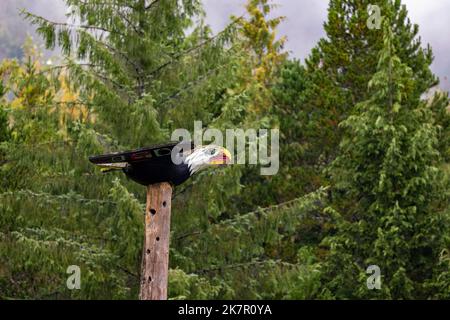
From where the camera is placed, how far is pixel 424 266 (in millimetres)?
14516

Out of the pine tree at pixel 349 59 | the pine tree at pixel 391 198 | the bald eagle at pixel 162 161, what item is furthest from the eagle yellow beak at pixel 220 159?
the pine tree at pixel 349 59

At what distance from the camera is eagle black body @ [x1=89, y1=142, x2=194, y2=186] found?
5.73 metres

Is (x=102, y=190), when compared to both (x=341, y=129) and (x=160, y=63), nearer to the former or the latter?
(x=160, y=63)

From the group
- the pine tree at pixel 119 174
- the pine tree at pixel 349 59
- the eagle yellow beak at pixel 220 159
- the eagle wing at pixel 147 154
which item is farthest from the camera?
the pine tree at pixel 349 59

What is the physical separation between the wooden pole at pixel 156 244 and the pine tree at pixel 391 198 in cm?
895

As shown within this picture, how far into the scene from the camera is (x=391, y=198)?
14.7m

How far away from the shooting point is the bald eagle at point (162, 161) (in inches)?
226

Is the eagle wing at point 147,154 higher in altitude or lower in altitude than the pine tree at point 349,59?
lower

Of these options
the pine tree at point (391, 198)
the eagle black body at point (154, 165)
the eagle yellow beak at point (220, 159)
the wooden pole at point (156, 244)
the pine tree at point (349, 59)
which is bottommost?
the wooden pole at point (156, 244)

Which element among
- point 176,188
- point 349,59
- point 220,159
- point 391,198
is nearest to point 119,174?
point 176,188

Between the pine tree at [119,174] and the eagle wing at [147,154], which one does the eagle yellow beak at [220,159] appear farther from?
the pine tree at [119,174]

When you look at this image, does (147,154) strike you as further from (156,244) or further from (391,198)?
(391,198)

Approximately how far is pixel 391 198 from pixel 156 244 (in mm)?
9650

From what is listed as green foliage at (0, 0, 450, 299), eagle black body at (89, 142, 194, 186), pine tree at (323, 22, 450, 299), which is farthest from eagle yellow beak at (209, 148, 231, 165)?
pine tree at (323, 22, 450, 299)
